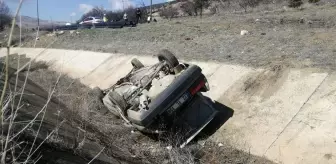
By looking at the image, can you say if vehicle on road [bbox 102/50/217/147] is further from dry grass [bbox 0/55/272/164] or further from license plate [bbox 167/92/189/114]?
dry grass [bbox 0/55/272/164]

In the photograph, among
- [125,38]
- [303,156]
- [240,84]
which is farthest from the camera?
[125,38]

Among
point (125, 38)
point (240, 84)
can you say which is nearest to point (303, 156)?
point (240, 84)

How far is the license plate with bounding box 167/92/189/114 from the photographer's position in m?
7.11

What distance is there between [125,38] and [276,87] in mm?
12014

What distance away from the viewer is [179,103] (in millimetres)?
7184

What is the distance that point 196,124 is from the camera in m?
7.58

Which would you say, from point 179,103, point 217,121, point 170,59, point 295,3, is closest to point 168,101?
point 179,103

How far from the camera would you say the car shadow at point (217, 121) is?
786 cm

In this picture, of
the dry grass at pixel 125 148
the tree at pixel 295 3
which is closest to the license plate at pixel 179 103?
the dry grass at pixel 125 148

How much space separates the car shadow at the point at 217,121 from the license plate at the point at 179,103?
890 mm

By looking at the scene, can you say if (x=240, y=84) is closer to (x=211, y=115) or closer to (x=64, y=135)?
(x=211, y=115)

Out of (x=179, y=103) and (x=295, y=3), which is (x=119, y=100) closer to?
(x=179, y=103)

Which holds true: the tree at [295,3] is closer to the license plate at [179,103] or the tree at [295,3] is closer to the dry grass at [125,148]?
the dry grass at [125,148]

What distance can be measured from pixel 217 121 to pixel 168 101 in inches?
59.8
